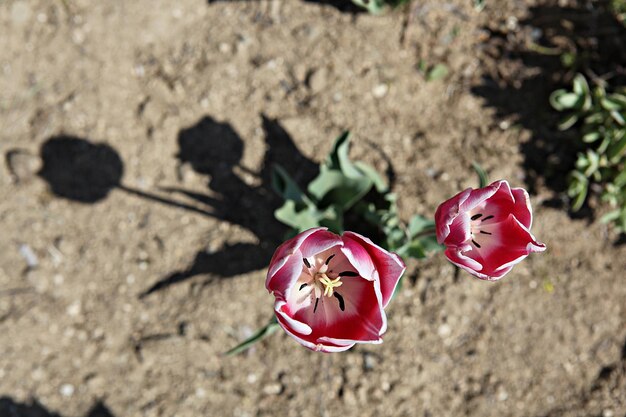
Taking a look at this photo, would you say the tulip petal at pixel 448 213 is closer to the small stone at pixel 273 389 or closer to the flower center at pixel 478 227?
the flower center at pixel 478 227

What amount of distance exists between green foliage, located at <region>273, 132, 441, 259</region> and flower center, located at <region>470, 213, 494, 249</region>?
24cm

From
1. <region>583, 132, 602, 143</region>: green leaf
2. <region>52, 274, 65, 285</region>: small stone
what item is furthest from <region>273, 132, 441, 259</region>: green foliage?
<region>52, 274, 65, 285</region>: small stone

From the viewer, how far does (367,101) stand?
3.20 meters

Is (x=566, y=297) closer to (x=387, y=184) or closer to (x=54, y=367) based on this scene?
(x=387, y=184)

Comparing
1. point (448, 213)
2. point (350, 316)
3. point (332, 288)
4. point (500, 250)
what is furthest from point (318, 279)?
point (500, 250)

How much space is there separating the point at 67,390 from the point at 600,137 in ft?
10.1

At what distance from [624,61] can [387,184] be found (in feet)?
4.84

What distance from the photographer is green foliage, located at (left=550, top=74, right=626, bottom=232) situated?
9.66 feet

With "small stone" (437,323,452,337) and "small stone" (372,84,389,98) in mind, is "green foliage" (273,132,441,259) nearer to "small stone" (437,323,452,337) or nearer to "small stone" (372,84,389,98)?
"small stone" (372,84,389,98)

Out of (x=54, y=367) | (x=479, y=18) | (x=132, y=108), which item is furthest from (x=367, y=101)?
(x=54, y=367)

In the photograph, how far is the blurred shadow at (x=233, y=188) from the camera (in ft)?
10.3

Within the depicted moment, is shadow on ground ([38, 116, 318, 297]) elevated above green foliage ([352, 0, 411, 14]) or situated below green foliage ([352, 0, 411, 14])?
below

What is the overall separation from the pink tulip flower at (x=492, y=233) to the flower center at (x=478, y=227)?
0.09 feet

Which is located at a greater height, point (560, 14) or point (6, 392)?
point (560, 14)
